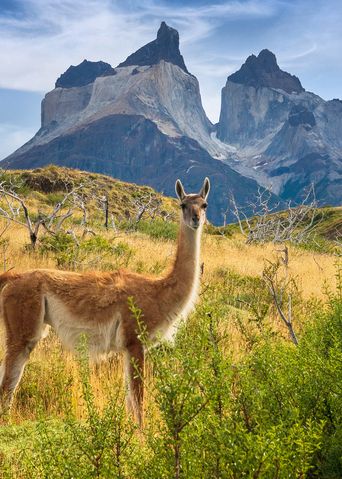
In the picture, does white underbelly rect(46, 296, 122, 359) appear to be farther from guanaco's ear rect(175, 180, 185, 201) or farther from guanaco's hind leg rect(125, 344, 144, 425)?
guanaco's ear rect(175, 180, 185, 201)

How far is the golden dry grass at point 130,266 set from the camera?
5.34m

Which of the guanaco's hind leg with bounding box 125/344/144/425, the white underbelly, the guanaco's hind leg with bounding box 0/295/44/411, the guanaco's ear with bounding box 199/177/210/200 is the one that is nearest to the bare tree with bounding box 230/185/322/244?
the guanaco's ear with bounding box 199/177/210/200

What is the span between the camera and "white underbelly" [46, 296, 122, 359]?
551 cm

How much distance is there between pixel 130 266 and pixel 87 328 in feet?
21.2

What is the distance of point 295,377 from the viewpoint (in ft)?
10.6

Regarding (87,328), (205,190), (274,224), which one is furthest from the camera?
(274,224)

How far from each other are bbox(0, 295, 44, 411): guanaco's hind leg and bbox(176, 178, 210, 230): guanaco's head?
208 centimetres

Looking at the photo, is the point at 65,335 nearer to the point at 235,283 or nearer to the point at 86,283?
the point at 86,283

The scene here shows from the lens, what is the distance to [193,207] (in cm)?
678

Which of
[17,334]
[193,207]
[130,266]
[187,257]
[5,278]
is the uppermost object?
[193,207]

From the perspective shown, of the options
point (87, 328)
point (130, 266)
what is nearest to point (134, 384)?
point (87, 328)

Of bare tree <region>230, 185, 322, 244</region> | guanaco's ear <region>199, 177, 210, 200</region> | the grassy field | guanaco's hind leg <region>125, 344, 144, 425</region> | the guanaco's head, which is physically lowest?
bare tree <region>230, 185, 322, 244</region>

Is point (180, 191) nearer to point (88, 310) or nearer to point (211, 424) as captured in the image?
point (88, 310)

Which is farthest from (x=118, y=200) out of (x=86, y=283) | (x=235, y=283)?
(x=86, y=283)
